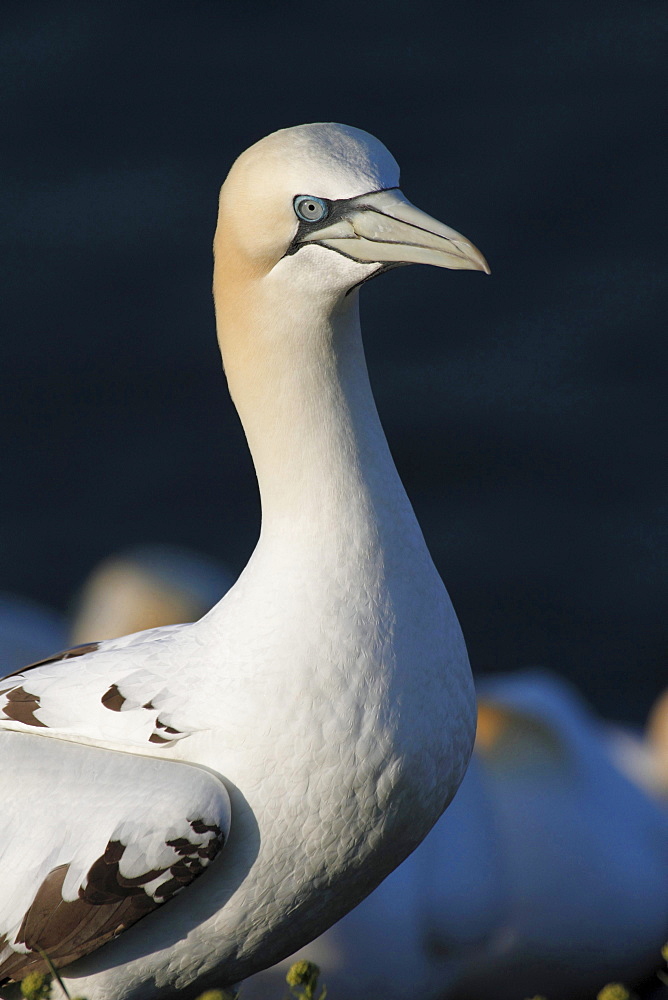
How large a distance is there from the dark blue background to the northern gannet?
4107 millimetres

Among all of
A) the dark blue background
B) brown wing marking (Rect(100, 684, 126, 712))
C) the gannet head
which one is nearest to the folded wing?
brown wing marking (Rect(100, 684, 126, 712))

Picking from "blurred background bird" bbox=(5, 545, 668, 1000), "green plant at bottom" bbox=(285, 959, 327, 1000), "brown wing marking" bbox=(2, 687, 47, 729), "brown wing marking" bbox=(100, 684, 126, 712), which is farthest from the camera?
"blurred background bird" bbox=(5, 545, 668, 1000)

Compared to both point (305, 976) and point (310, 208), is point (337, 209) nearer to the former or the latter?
point (310, 208)

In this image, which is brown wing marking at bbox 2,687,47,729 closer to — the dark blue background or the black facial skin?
the black facial skin

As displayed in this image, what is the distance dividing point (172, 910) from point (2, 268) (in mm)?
6479

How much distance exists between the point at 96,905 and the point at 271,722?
0.64 m

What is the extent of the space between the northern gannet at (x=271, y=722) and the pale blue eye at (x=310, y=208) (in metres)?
0.05

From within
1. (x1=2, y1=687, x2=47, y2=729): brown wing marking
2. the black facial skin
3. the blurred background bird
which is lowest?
the blurred background bird

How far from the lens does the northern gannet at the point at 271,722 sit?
3609mm

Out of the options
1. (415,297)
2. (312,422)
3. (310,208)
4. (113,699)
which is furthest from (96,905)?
(415,297)

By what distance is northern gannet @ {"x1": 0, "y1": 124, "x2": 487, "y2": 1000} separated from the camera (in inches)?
142

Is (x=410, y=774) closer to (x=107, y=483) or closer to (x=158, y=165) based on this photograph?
(x=107, y=483)

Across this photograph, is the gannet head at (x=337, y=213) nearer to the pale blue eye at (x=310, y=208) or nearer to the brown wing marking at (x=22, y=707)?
the pale blue eye at (x=310, y=208)

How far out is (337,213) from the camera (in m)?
3.40
